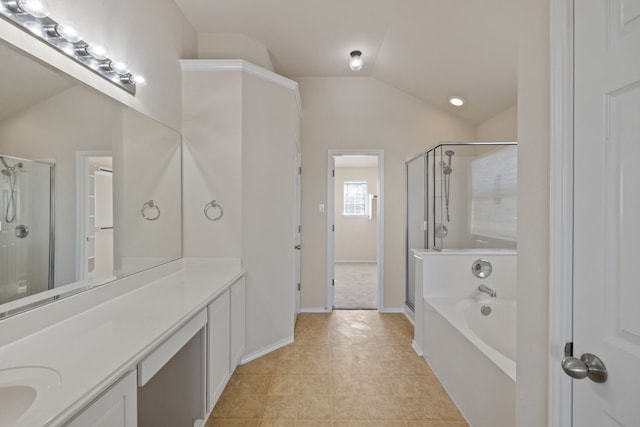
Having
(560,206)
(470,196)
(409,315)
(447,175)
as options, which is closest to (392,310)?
(409,315)

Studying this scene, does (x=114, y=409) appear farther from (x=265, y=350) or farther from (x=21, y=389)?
(x=265, y=350)

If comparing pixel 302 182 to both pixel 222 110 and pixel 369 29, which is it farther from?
pixel 369 29

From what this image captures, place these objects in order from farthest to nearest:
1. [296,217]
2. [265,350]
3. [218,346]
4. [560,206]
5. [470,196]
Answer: [296,217], [470,196], [265,350], [218,346], [560,206]

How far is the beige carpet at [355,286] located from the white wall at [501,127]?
99.9 inches

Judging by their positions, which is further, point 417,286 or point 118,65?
point 417,286

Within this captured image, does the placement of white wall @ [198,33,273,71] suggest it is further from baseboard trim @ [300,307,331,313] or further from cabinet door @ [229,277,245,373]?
baseboard trim @ [300,307,331,313]

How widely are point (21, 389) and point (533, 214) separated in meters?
1.62

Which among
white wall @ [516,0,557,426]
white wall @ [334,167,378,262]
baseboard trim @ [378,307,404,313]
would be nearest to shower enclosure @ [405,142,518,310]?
baseboard trim @ [378,307,404,313]

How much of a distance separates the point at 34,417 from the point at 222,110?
2142mm

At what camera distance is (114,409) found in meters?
0.85

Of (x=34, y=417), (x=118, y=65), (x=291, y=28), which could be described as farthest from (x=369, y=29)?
(x=34, y=417)

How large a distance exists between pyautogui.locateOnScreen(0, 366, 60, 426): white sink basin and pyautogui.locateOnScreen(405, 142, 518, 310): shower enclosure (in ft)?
8.84

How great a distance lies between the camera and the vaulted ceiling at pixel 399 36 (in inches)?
88.5

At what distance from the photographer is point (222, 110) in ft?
7.63
